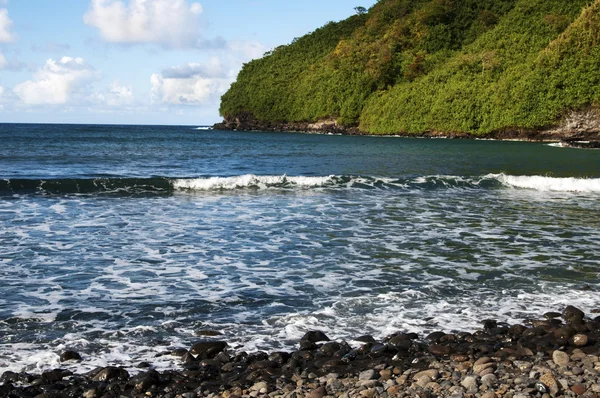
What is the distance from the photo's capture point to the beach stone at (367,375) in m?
5.56

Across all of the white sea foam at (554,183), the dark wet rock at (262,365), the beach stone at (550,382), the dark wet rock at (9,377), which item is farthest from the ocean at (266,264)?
the beach stone at (550,382)

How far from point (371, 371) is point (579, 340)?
98.0 inches

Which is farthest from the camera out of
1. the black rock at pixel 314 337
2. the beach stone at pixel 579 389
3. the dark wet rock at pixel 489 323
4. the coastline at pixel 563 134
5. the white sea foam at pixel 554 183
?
the coastline at pixel 563 134

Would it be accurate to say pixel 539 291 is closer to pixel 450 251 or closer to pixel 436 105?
pixel 450 251

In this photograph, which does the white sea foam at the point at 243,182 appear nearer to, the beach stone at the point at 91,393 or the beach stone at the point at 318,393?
the beach stone at the point at 91,393

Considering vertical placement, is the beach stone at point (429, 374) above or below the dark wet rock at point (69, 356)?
above

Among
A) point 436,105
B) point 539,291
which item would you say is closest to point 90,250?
point 539,291

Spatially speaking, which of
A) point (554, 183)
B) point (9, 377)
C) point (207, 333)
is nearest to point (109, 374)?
point (9, 377)

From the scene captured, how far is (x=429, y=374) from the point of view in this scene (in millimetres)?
5559

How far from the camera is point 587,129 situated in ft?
210

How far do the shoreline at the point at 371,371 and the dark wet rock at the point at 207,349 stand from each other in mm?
11

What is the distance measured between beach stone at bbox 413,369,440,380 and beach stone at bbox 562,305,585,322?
252cm

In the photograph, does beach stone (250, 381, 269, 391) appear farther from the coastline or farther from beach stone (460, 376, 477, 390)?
the coastline

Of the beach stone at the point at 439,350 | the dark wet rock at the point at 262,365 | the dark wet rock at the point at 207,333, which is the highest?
the beach stone at the point at 439,350
